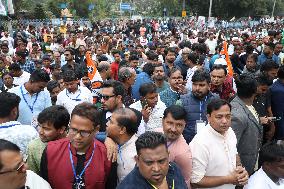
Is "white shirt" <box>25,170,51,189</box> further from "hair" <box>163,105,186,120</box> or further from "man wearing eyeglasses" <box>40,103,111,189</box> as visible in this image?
"hair" <box>163,105,186,120</box>

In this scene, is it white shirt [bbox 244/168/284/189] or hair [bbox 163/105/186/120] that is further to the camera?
hair [bbox 163/105/186/120]

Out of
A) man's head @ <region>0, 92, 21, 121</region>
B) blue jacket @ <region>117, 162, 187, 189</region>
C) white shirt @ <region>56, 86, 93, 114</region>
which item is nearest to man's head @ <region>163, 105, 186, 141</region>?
blue jacket @ <region>117, 162, 187, 189</region>

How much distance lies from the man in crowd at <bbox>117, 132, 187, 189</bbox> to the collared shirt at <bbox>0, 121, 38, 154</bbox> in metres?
1.10

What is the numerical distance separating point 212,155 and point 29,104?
2813mm

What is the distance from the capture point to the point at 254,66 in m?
7.24

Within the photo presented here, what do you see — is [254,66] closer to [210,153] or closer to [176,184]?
[210,153]

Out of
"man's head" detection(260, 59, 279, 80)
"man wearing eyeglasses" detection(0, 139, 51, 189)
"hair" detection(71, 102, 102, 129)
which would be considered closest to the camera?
"man wearing eyeglasses" detection(0, 139, 51, 189)

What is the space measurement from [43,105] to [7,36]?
32.3 ft

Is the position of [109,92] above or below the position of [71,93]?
above

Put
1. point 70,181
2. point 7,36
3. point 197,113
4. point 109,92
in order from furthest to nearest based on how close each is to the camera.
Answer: point 7,36, point 197,113, point 109,92, point 70,181

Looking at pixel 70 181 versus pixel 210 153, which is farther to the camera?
pixel 210 153

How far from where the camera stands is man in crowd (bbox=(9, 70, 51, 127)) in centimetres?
483

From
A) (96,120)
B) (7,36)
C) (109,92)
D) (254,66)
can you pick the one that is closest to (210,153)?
(96,120)

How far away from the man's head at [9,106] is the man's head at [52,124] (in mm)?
486
